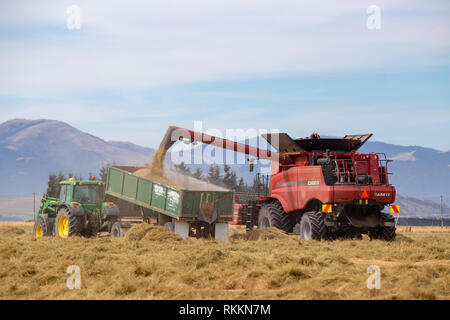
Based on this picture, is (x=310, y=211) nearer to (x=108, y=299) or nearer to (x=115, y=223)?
(x=115, y=223)

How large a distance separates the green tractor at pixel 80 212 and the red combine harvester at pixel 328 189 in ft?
20.1

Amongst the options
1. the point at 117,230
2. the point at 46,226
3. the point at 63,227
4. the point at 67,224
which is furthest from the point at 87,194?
the point at 117,230

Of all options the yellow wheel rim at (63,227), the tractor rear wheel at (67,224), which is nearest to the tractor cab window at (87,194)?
the tractor rear wheel at (67,224)

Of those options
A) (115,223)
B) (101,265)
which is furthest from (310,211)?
(101,265)

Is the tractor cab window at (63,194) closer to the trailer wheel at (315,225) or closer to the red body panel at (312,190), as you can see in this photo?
the red body panel at (312,190)

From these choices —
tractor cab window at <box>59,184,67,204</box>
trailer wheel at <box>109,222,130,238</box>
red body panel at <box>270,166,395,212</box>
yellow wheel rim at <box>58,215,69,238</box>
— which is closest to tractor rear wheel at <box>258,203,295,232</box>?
red body panel at <box>270,166,395,212</box>

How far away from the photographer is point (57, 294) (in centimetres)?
1031

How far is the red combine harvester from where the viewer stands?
19266mm

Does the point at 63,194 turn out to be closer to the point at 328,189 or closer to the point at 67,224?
the point at 67,224

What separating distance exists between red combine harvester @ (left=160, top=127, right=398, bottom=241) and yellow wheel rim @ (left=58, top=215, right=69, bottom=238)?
7.48 m

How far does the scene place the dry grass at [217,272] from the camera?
10.3 metres

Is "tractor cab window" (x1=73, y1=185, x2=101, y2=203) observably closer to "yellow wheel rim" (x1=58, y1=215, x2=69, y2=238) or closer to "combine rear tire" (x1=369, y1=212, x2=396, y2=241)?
"yellow wheel rim" (x1=58, y1=215, x2=69, y2=238)

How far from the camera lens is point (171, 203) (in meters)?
20.0
